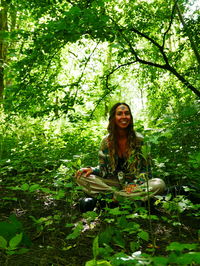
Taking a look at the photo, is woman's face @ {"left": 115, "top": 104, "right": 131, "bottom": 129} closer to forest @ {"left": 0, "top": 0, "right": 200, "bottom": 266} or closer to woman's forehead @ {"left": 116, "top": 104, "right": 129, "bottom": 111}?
woman's forehead @ {"left": 116, "top": 104, "right": 129, "bottom": 111}

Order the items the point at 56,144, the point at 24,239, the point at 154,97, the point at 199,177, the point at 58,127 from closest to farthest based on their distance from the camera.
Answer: the point at 24,239 < the point at 199,177 < the point at 56,144 < the point at 154,97 < the point at 58,127

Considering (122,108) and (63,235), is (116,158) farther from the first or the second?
(63,235)

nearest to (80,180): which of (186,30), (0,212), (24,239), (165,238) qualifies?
(0,212)

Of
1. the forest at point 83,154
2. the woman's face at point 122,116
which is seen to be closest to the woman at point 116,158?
the woman's face at point 122,116

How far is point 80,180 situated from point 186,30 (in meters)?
3.56

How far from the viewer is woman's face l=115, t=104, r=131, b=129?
343cm

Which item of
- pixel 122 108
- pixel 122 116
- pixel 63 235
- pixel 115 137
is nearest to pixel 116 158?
pixel 115 137

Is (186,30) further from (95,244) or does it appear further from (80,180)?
(95,244)

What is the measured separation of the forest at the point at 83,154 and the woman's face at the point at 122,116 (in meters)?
0.34

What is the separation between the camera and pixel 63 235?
2.36 m

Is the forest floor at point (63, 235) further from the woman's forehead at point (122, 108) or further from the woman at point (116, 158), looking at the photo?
the woman's forehead at point (122, 108)

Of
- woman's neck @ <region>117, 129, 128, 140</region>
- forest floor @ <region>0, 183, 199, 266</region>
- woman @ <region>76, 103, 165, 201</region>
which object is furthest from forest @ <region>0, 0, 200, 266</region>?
woman's neck @ <region>117, 129, 128, 140</region>

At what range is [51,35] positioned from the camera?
302 cm

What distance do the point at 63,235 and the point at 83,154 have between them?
1604 millimetres
